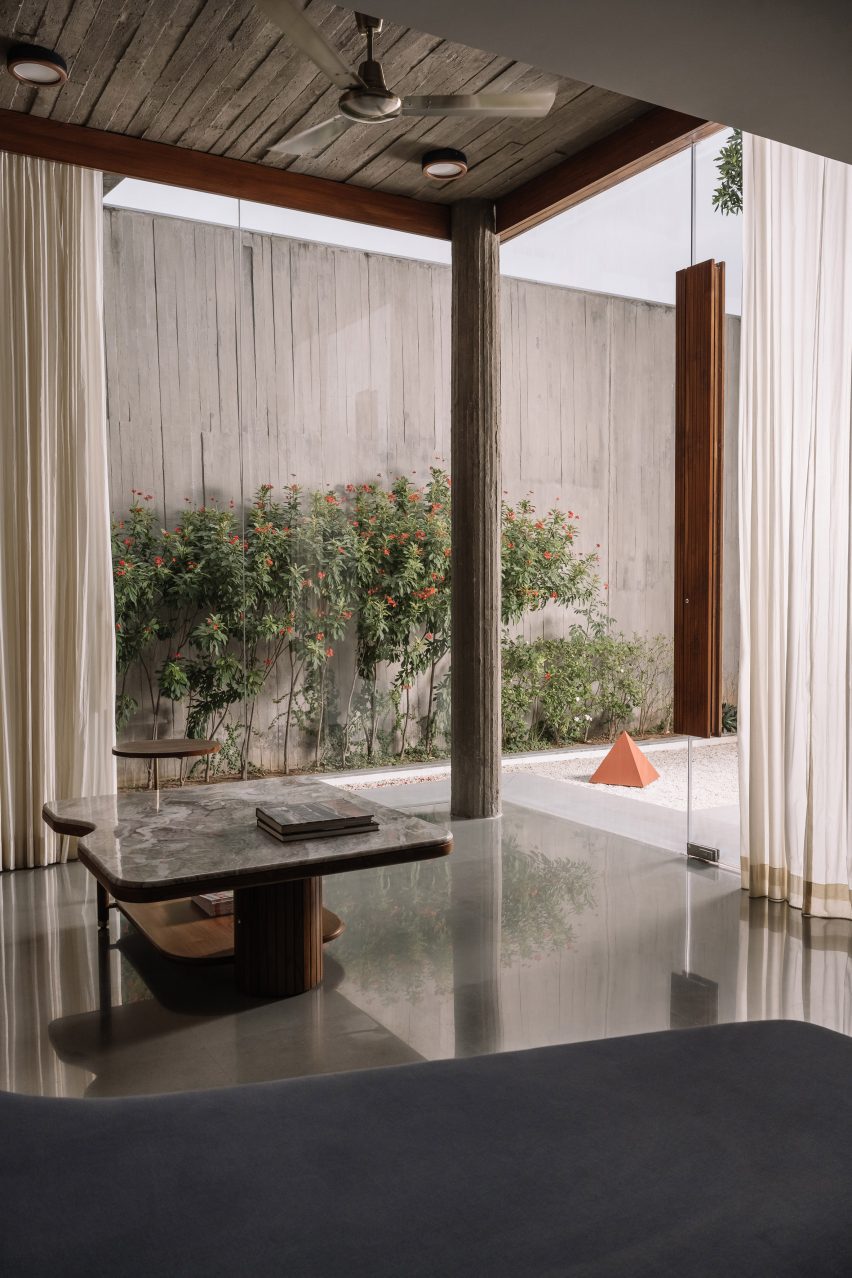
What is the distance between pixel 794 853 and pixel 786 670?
0.68m

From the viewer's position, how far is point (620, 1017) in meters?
2.78

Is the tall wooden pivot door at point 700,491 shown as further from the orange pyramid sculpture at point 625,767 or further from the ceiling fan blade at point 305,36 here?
the ceiling fan blade at point 305,36

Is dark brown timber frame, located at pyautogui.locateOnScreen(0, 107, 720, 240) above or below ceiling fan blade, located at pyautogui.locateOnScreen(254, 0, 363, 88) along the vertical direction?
above

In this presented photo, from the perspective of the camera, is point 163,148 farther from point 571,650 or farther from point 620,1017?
point 620,1017

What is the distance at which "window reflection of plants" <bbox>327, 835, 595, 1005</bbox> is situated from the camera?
314 cm

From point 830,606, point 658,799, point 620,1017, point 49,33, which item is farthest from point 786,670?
point 49,33

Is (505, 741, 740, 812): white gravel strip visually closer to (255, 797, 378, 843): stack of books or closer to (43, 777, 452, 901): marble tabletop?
(43, 777, 452, 901): marble tabletop

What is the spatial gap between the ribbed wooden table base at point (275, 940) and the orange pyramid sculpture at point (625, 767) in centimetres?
234

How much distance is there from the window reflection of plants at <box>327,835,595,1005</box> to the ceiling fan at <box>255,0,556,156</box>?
2706 millimetres

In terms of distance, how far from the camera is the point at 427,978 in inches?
122

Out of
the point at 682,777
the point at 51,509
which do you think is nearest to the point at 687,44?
the point at 682,777

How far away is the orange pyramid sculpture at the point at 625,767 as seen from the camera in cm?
486

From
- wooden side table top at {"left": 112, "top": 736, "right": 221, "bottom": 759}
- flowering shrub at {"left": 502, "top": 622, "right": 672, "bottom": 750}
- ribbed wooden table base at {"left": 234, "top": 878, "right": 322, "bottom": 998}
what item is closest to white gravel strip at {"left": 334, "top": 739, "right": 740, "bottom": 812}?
flowering shrub at {"left": 502, "top": 622, "right": 672, "bottom": 750}

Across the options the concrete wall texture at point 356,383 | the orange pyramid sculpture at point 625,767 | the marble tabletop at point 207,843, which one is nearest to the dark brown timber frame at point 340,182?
the concrete wall texture at point 356,383
